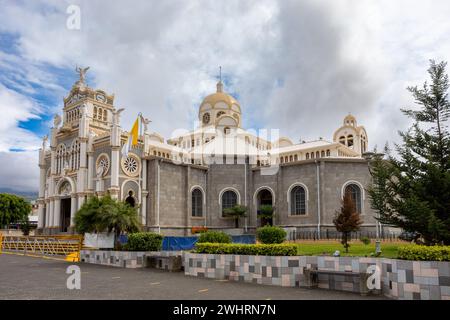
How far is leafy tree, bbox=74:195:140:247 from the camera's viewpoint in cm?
2097

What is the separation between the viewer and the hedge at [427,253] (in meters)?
9.70

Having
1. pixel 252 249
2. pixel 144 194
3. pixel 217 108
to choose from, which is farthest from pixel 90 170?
pixel 252 249

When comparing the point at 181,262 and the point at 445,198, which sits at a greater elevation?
the point at 445,198

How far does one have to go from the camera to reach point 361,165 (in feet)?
115

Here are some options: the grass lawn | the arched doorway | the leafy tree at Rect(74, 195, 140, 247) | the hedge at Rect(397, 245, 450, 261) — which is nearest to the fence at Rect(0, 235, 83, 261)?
the leafy tree at Rect(74, 195, 140, 247)

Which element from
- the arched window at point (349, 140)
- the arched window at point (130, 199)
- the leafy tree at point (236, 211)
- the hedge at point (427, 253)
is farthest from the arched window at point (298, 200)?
the hedge at point (427, 253)

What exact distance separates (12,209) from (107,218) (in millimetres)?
44811

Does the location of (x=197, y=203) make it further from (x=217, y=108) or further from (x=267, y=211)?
(x=217, y=108)

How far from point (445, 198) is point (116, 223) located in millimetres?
15223

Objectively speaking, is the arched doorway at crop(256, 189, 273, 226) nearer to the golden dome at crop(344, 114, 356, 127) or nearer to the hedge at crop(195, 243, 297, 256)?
the golden dome at crop(344, 114, 356, 127)

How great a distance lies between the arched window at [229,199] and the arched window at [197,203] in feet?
7.51
